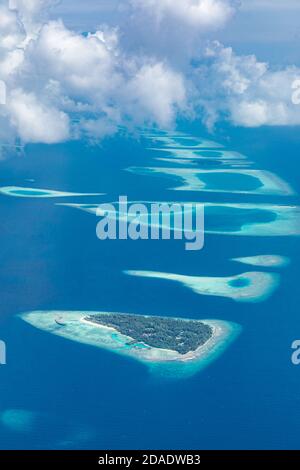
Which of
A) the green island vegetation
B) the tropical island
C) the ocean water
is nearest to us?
the ocean water

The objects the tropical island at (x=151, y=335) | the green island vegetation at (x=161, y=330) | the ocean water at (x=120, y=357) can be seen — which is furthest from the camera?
the green island vegetation at (x=161, y=330)

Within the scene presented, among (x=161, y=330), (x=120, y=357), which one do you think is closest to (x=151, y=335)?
(x=161, y=330)

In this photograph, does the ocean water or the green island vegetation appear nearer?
the ocean water

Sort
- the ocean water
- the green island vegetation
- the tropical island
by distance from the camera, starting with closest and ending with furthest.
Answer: the ocean water → the tropical island → the green island vegetation

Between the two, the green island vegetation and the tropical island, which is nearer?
the tropical island

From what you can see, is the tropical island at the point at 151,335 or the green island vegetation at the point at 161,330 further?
the green island vegetation at the point at 161,330
